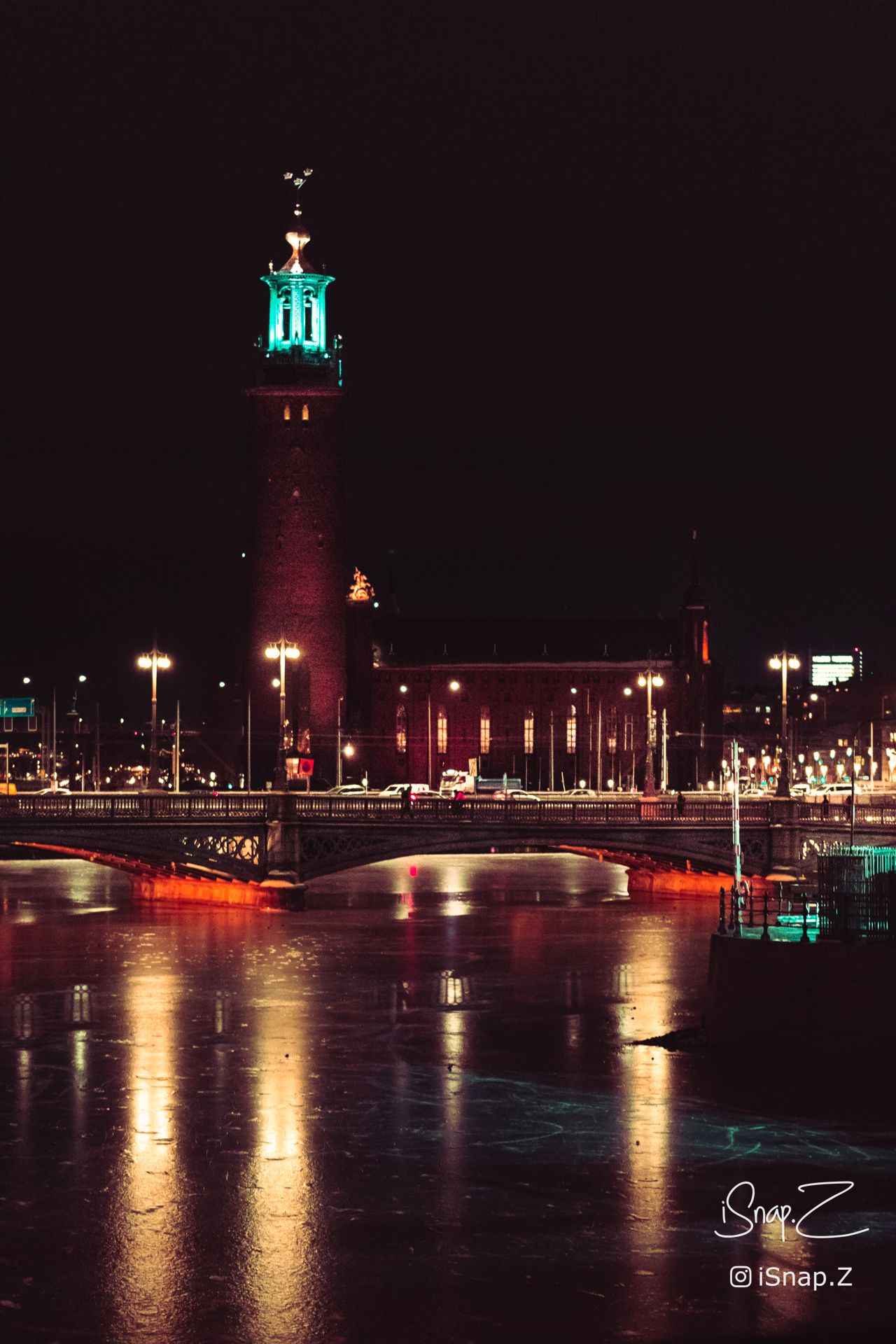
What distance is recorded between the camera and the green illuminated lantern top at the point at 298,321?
12631 cm

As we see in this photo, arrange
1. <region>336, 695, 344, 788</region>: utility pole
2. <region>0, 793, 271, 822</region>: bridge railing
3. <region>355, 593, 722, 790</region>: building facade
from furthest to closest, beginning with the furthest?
1. <region>355, 593, 722, 790</region>: building facade
2. <region>336, 695, 344, 788</region>: utility pole
3. <region>0, 793, 271, 822</region>: bridge railing

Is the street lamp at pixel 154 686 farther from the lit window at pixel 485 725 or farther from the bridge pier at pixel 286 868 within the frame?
the lit window at pixel 485 725

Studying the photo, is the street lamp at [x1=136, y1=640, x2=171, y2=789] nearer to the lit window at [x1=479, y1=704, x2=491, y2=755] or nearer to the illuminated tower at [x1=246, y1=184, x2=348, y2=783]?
the illuminated tower at [x1=246, y1=184, x2=348, y2=783]

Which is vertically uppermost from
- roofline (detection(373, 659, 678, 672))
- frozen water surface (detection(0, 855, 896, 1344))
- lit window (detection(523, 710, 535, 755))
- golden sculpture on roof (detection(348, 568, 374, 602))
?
golden sculpture on roof (detection(348, 568, 374, 602))

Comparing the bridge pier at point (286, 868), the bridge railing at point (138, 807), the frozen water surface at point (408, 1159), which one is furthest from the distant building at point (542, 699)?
the frozen water surface at point (408, 1159)

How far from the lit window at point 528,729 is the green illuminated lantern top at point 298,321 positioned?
116 feet

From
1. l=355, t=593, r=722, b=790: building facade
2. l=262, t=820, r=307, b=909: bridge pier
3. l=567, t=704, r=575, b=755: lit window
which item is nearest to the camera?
l=262, t=820, r=307, b=909: bridge pier

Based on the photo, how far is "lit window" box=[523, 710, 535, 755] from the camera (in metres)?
150

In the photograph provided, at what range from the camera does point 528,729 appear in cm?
15038

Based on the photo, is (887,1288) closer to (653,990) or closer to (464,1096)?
(464,1096)

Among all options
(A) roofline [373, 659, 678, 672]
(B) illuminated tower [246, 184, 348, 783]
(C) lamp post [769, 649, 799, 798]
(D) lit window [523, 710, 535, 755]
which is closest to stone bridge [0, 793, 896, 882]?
(C) lamp post [769, 649, 799, 798]

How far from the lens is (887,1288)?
68.1ft

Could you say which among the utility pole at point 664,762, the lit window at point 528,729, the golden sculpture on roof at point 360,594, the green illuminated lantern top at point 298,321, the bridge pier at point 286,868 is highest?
the green illuminated lantern top at point 298,321

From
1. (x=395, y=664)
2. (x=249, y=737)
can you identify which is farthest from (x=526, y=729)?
(x=249, y=737)
